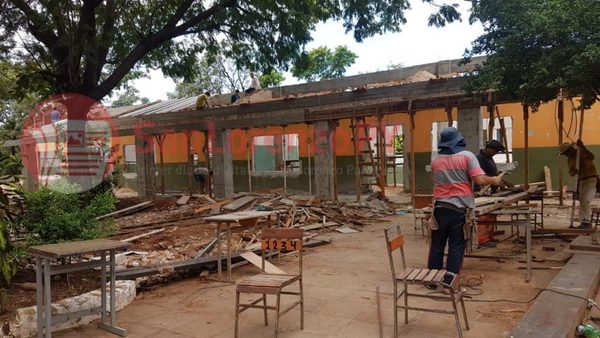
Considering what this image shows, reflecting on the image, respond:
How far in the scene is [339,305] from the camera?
508 centimetres

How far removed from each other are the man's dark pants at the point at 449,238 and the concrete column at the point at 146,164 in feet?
49.9

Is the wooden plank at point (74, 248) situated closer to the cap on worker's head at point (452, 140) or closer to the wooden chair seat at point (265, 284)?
the wooden chair seat at point (265, 284)

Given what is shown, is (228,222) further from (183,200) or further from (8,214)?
(183,200)

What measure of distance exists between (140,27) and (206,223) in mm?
5493

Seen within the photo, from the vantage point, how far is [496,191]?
8180 millimetres

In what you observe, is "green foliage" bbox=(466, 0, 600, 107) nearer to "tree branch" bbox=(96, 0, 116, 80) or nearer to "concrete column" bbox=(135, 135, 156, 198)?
"tree branch" bbox=(96, 0, 116, 80)

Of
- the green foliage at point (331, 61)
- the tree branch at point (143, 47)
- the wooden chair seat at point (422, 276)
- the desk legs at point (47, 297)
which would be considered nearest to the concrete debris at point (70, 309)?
the desk legs at point (47, 297)

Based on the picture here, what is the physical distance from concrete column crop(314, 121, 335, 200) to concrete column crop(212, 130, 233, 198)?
3.68 metres

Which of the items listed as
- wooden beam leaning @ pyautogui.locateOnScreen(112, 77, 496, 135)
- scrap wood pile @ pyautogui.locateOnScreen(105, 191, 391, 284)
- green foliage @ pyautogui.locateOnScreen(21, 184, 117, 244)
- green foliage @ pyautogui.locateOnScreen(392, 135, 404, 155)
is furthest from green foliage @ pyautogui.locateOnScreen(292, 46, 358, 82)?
green foliage @ pyautogui.locateOnScreen(21, 184, 117, 244)

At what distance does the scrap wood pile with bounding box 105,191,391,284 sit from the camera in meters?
7.82

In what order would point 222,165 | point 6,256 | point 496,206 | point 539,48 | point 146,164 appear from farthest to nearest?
point 146,164 → point 222,165 → point 539,48 → point 496,206 → point 6,256

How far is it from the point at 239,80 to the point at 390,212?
25.5 meters

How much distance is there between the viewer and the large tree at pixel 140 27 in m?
10.5

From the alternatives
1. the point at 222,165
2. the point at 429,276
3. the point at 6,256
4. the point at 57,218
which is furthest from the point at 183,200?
the point at 429,276
